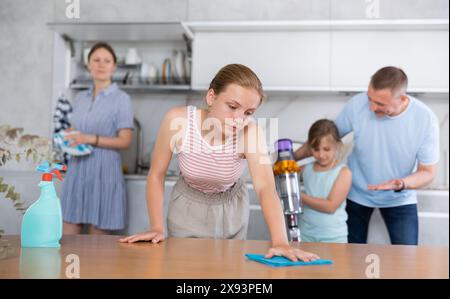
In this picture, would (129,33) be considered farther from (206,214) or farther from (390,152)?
(206,214)

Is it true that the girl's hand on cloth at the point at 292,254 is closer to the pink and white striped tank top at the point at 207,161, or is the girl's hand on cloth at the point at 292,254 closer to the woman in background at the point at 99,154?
the pink and white striped tank top at the point at 207,161

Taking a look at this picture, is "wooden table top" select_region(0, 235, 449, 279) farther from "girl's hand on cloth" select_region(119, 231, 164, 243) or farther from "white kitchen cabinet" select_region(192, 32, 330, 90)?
"white kitchen cabinet" select_region(192, 32, 330, 90)

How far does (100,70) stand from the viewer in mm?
1838

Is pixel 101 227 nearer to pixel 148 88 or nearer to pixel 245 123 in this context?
pixel 148 88

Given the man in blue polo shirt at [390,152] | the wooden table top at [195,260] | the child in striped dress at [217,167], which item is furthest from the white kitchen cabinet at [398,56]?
the wooden table top at [195,260]

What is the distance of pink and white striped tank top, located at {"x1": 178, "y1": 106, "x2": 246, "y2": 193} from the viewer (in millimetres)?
903

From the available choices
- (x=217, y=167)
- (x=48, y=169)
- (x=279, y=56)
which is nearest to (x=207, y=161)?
(x=217, y=167)

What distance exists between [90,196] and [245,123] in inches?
48.4

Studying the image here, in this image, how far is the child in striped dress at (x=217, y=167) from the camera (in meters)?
0.70

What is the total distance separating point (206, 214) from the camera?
3.27 feet

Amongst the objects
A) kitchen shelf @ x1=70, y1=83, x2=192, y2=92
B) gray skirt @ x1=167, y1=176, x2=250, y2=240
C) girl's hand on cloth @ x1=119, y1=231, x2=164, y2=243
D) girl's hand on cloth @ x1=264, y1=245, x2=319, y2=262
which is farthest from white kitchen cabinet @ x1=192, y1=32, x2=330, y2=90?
girl's hand on cloth @ x1=264, y1=245, x2=319, y2=262

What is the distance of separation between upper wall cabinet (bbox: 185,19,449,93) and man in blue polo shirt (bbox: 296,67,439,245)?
433 millimetres

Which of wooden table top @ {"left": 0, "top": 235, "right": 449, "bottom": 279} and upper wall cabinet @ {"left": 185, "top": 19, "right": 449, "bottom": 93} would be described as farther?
upper wall cabinet @ {"left": 185, "top": 19, "right": 449, "bottom": 93}

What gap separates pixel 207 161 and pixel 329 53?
1282 mm
